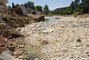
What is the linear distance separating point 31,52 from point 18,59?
1509 millimetres

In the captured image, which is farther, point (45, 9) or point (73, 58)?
point (45, 9)

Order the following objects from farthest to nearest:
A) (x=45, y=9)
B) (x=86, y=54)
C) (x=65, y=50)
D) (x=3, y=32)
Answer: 1. (x=45, y=9)
2. (x=3, y=32)
3. (x=65, y=50)
4. (x=86, y=54)

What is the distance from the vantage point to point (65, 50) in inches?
274

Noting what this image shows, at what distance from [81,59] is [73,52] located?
0.94 m

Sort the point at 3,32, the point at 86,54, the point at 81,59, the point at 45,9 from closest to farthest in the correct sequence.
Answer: the point at 81,59, the point at 86,54, the point at 3,32, the point at 45,9

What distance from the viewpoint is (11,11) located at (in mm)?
23344

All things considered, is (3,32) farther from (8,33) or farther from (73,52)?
(73,52)

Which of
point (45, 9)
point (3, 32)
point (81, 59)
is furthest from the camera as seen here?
point (45, 9)

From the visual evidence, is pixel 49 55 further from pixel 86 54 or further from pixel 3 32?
pixel 3 32

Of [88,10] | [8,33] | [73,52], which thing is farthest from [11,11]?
[88,10]

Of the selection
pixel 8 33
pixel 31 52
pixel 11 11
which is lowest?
pixel 31 52

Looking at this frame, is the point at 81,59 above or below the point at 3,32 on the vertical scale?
below

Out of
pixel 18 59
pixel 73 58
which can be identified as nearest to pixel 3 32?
pixel 18 59

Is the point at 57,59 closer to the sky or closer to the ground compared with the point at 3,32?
closer to the ground
